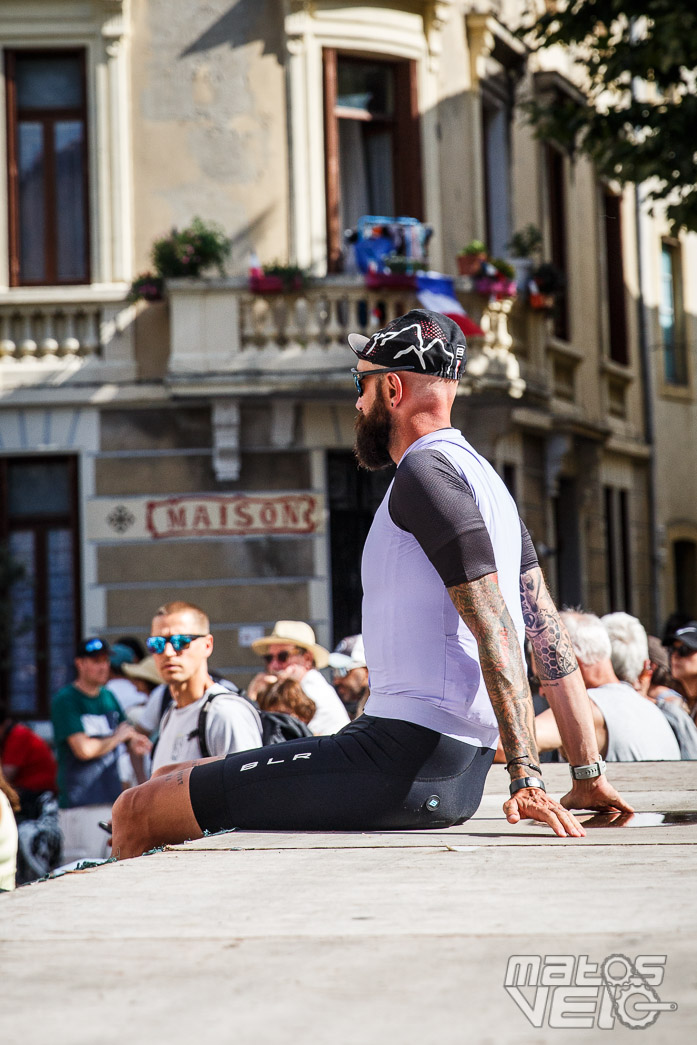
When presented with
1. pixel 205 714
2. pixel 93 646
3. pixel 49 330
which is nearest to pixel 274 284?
pixel 49 330

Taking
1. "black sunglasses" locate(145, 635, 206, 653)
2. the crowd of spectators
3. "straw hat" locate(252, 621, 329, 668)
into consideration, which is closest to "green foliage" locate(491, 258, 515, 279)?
the crowd of spectators

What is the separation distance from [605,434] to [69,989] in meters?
19.1

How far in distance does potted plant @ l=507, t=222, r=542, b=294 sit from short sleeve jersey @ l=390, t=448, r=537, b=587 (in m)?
13.7

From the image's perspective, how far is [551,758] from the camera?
6984mm

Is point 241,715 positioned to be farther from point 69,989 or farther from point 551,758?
point 69,989

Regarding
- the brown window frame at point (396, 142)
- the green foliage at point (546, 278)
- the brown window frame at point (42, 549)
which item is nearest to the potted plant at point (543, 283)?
the green foliage at point (546, 278)

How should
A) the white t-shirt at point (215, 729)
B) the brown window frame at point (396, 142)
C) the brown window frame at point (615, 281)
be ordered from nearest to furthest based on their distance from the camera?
the white t-shirt at point (215, 729) < the brown window frame at point (396, 142) < the brown window frame at point (615, 281)

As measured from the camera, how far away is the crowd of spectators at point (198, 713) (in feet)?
20.6

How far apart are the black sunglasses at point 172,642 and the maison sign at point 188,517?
942 cm

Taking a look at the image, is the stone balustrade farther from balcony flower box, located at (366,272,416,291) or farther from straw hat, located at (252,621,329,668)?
straw hat, located at (252,621,329,668)

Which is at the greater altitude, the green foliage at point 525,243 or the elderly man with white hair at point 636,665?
the green foliage at point 525,243

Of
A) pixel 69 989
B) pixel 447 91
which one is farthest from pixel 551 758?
pixel 447 91

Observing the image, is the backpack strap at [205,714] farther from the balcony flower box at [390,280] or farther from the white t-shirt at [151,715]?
the balcony flower box at [390,280]

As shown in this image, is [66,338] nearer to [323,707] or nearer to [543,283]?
[543,283]
